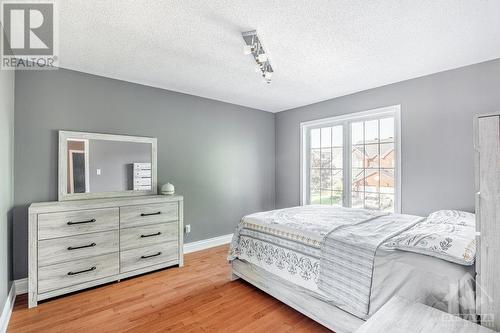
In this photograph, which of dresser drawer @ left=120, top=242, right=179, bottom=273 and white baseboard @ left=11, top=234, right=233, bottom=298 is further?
white baseboard @ left=11, top=234, right=233, bottom=298

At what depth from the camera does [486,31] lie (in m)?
2.02

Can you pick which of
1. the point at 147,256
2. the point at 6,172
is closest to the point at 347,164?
the point at 147,256

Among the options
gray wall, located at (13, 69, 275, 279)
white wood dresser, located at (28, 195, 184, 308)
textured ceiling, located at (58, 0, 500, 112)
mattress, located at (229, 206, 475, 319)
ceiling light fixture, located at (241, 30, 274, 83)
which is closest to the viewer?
mattress, located at (229, 206, 475, 319)

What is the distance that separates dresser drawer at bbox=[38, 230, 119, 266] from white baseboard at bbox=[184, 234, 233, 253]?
115 centimetres

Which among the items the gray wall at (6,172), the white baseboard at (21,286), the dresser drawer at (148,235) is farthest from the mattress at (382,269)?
the white baseboard at (21,286)

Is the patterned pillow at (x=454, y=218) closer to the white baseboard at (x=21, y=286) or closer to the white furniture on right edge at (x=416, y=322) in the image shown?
the white furniture on right edge at (x=416, y=322)

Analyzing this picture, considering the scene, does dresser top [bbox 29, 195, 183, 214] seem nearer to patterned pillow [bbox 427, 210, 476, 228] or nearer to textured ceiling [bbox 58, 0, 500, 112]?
textured ceiling [bbox 58, 0, 500, 112]

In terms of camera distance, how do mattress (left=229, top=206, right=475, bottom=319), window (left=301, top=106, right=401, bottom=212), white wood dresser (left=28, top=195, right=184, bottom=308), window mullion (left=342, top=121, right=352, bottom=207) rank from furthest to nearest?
window mullion (left=342, top=121, right=352, bottom=207) → window (left=301, top=106, right=401, bottom=212) → white wood dresser (left=28, top=195, right=184, bottom=308) → mattress (left=229, top=206, right=475, bottom=319)

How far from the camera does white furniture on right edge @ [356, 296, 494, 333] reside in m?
1.12

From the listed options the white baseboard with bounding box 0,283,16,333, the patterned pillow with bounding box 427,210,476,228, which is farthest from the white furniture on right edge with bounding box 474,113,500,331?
the white baseboard with bounding box 0,283,16,333

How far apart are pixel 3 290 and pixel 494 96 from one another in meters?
4.89

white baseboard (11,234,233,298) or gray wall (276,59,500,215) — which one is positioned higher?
gray wall (276,59,500,215)

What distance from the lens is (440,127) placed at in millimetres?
2834

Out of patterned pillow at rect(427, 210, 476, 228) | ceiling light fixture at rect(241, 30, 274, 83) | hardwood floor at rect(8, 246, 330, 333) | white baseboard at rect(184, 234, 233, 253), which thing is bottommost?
hardwood floor at rect(8, 246, 330, 333)
